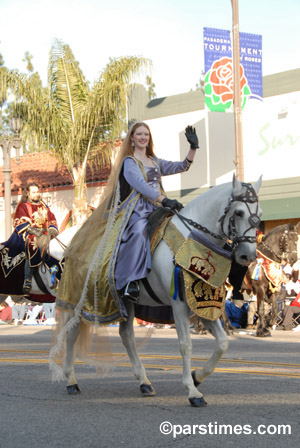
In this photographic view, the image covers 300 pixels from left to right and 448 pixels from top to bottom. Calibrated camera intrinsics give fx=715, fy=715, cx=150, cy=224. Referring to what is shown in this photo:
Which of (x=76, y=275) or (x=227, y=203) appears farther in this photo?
(x=76, y=275)

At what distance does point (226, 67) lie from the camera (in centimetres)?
→ 2286

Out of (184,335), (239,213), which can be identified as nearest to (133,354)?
(184,335)

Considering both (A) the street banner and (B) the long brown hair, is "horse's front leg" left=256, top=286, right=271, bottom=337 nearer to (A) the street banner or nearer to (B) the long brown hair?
(A) the street banner

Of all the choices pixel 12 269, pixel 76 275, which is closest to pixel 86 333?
pixel 76 275

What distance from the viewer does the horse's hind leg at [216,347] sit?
664cm

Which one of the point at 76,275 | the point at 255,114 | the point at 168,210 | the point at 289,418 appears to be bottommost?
the point at 289,418

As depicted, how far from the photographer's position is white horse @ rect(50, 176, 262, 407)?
21.1 ft

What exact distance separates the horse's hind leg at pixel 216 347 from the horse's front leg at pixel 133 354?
537 mm

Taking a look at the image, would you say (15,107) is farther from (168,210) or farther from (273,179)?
(168,210)

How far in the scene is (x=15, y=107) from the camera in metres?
24.6

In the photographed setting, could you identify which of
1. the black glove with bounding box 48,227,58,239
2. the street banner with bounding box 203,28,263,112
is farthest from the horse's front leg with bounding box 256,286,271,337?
the street banner with bounding box 203,28,263,112

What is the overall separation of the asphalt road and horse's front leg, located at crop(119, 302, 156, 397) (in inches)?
4.6

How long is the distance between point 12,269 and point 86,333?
4.70 m

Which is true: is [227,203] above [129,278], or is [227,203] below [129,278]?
above
